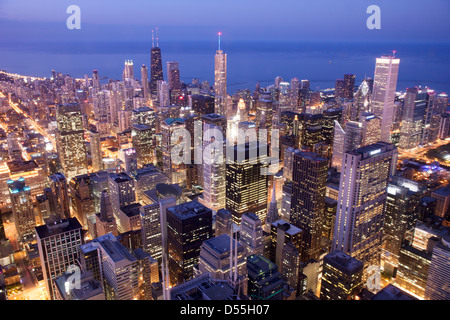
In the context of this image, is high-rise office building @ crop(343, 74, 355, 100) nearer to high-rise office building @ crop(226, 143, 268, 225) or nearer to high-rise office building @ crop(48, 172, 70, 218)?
high-rise office building @ crop(226, 143, 268, 225)

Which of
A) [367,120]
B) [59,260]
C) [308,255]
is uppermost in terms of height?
[367,120]

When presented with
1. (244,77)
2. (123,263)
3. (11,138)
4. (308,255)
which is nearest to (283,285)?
(308,255)

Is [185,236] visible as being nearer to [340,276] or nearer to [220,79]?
[340,276]

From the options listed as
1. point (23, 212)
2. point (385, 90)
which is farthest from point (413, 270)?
point (23, 212)

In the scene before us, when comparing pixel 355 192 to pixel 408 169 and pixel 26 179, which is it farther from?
pixel 26 179

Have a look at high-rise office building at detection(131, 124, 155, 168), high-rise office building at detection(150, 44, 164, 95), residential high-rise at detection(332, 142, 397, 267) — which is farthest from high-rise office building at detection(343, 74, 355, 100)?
residential high-rise at detection(332, 142, 397, 267)

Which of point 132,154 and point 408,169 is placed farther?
point 132,154

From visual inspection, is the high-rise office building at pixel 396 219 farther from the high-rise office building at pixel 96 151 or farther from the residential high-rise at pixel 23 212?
the high-rise office building at pixel 96 151

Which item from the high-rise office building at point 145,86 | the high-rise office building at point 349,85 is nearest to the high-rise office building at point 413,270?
the high-rise office building at point 349,85
